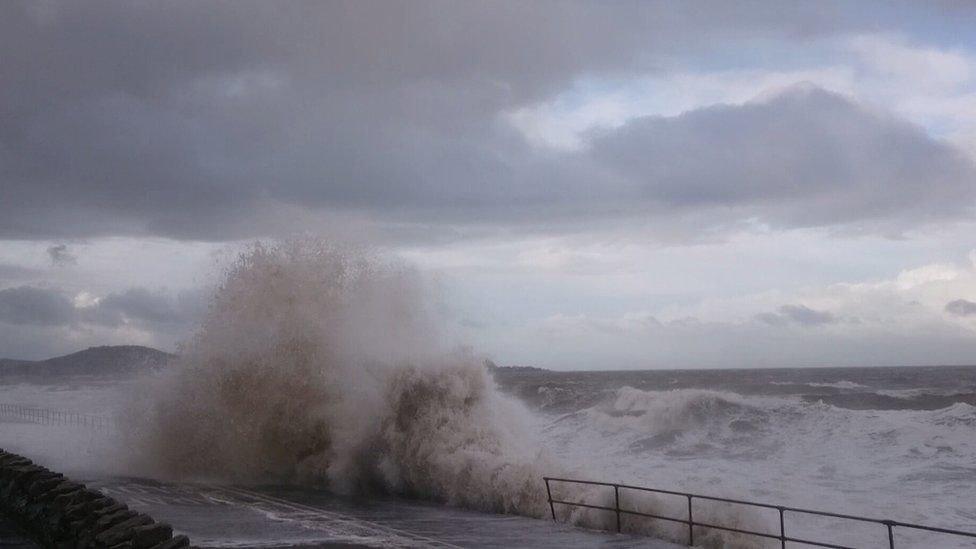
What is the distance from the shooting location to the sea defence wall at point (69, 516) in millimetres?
9195

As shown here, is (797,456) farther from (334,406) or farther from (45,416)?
(45,416)

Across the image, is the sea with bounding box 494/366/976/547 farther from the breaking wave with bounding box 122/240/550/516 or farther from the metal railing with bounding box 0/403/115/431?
the metal railing with bounding box 0/403/115/431

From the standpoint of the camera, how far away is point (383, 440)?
20297 mm

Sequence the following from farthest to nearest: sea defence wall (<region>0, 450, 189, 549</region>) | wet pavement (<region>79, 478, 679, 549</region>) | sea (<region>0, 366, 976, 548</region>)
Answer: sea (<region>0, 366, 976, 548</region>) < wet pavement (<region>79, 478, 679, 549</region>) < sea defence wall (<region>0, 450, 189, 549</region>)

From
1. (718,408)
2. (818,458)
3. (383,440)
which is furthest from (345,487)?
(718,408)

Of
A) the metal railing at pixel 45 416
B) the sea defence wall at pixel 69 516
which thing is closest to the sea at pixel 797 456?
the sea defence wall at pixel 69 516

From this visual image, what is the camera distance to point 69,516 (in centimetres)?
1117

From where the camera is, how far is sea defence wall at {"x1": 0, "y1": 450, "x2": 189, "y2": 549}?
920 centimetres

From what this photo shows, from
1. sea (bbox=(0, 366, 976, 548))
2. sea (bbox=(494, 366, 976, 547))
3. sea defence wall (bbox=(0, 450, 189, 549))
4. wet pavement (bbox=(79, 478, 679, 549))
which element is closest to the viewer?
sea defence wall (bbox=(0, 450, 189, 549))

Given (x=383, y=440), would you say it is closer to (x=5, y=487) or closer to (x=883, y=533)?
(x=5, y=487)

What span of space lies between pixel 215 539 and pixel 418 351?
10498mm

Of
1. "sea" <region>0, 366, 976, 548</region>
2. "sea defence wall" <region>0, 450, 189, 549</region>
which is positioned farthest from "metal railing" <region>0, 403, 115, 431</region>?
"sea defence wall" <region>0, 450, 189, 549</region>

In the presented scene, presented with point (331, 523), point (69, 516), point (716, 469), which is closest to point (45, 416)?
point (716, 469)

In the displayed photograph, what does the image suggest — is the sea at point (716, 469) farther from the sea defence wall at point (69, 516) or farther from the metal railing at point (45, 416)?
the sea defence wall at point (69, 516)
